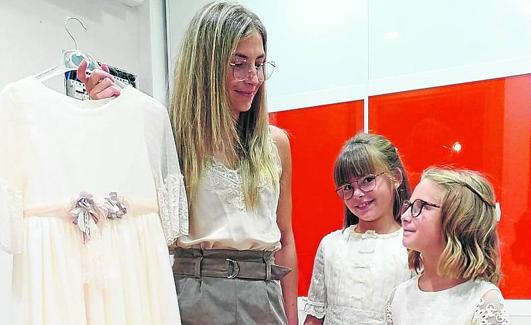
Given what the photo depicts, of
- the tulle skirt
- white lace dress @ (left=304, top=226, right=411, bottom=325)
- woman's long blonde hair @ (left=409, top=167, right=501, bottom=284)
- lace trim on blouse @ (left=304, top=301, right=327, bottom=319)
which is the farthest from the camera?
lace trim on blouse @ (left=304, top=301, right=327, bottom=319)

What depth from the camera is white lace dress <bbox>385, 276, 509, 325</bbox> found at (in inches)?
47.9

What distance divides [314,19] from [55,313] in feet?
5.11

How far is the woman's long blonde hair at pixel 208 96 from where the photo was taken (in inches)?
47.6

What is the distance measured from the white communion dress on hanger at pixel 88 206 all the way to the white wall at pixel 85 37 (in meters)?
0.46

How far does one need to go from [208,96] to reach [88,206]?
1.14ft

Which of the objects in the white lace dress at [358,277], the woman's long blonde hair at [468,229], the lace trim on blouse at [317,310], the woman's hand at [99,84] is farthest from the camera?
the lace trim on blouse at [317,310]

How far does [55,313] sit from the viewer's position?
98cm

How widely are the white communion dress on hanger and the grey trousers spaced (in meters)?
0.08

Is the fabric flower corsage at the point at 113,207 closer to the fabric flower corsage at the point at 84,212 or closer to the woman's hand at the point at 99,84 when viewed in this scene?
the fabric flower corsage at the point at 84,212

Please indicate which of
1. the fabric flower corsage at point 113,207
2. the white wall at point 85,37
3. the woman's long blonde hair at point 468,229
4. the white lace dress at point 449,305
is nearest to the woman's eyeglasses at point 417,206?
the woman's long blonde hair at point 468,229

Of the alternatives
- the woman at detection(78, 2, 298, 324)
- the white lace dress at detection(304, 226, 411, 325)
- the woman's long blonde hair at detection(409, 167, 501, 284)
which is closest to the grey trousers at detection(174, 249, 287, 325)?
the woman at detection(78, 2, 298, 324)

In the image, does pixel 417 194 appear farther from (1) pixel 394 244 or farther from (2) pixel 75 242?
(2) pixel 75 242

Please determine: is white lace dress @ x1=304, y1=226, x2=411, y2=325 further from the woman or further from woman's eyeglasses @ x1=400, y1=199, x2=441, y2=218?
the woman

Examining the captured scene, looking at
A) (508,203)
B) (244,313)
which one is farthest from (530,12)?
A: (244,313)
